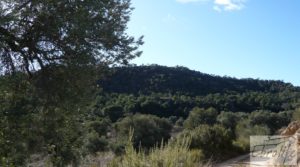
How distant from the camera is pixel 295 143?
10273mm

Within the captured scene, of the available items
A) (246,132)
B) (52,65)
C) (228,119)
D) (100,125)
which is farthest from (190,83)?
(52,65)

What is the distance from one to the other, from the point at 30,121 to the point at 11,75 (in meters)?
0.97

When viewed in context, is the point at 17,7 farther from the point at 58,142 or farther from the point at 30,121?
the point at 58,142

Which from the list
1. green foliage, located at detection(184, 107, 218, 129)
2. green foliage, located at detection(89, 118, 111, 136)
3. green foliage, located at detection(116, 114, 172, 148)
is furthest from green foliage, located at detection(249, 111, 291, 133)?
green foliage, located at detection(89, 118, 111, 136)

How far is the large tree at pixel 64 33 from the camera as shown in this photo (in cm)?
685

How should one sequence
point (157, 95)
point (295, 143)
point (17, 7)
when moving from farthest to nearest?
point (157, 95) < point (295, 143) < point (17, 7)

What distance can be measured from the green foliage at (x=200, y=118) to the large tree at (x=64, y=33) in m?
28.7

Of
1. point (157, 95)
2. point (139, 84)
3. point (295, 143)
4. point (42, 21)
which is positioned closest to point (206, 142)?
point (295, 143)

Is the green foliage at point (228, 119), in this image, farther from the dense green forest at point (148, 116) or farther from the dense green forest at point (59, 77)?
the dense green forest at point (59, 77)

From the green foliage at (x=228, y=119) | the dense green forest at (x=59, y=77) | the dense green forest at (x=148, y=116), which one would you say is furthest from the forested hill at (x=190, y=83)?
the dense green forest at (x=59, y=77)

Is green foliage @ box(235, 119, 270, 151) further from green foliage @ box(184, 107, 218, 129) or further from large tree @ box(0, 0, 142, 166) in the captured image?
large tree @ box(0, 0, 142, 166)

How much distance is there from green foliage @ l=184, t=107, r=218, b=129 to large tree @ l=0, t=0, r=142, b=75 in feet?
94.1

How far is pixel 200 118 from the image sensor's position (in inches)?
1516

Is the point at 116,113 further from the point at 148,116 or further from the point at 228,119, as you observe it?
the point at 228,119
